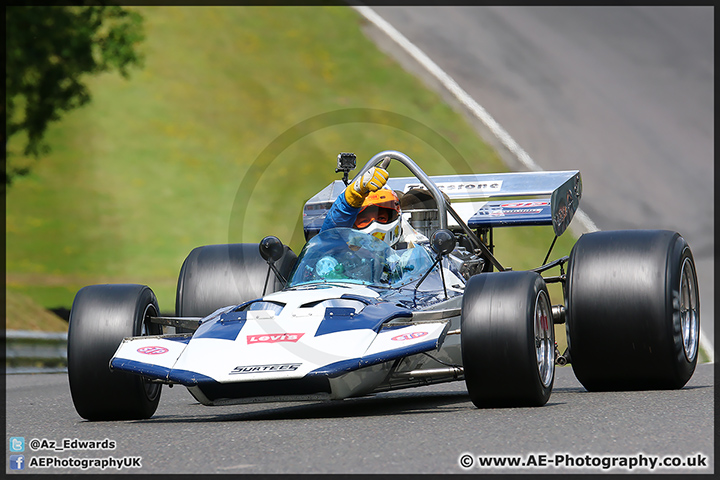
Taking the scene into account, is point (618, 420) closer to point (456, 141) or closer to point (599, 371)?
point (599, 371)

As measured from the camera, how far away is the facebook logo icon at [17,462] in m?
5.37

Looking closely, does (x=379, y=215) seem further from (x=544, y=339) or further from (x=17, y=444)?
(x=17, y=444)

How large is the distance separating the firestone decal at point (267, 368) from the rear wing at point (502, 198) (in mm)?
3903

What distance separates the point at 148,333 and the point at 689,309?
444cm

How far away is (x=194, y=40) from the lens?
42969 mm

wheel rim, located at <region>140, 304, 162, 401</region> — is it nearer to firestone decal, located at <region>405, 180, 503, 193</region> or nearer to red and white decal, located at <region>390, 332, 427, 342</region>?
red and white decal, located at <region>390, 332, 427, 342</region>

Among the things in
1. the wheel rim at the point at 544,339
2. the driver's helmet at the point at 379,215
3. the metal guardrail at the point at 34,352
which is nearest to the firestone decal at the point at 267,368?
the wheel rim at the point at 544,339

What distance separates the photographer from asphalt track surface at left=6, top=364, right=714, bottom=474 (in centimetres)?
500

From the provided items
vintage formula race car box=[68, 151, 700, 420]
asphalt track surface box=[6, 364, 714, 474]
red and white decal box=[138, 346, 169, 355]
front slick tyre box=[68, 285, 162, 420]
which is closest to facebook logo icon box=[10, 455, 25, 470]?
asphalt track surface box=[6, 364, 714, 474]

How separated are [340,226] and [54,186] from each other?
1172 inches

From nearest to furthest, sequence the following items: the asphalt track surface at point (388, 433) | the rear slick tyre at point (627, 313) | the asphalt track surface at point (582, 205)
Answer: the asphalt track surface at point (388, 433) → the asphalt track surface at point (582, 205) → the rear slick tyre at point (627, 313)

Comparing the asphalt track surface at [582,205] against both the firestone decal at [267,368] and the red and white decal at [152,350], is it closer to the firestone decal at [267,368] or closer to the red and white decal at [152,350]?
the firestone decal at [267,368]

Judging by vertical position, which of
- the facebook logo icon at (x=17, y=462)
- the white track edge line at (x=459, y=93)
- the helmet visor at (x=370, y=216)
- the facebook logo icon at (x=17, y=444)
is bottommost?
the facebook logo icon at (x=17, y=444)

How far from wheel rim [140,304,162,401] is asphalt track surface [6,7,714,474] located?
0.63ft
